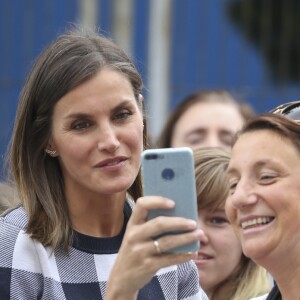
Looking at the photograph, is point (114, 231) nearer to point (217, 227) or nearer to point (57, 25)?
point (217, 227)

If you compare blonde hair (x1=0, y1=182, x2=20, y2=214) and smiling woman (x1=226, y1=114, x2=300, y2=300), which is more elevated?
smiling woman (x1=226, y1=114, x2=300, y2=300)

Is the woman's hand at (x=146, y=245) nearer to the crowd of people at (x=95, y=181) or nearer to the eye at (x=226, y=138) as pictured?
the crowd of people at (x=95, y=181)

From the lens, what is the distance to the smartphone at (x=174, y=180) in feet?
7.82

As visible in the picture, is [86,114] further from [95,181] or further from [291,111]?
[291,111]

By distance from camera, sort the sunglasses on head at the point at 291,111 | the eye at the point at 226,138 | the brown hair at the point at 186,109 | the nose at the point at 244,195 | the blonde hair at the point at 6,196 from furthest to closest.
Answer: the brown hair at the point at 186,109, the eye at the point at 226,138, the blonde hair at the point at 6,196, the sunglasses on head at the point at 291,111, the nose at the point at 244,195

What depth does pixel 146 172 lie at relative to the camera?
95.3 inches

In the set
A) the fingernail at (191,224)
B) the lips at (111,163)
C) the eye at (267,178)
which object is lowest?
A: the eye at (267,178)

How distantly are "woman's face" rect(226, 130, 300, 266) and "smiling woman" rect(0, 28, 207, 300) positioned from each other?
28 centimetres

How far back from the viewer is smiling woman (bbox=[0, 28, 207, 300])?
9.12 ft

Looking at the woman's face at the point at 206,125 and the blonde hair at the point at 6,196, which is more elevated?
the blonde hair at the point at 6,196

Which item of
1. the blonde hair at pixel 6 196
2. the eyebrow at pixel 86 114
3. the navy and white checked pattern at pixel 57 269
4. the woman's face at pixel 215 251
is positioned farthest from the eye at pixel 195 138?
the eyebrow at pixel 86 114

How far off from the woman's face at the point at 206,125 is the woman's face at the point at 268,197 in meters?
2.26

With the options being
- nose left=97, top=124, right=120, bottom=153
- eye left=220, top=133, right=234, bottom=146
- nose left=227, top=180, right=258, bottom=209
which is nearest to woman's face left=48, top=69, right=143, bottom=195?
nose left=97, top=124, right=120, bottom=153

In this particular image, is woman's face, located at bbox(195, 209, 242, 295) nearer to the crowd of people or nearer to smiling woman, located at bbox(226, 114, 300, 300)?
the crowd of people
